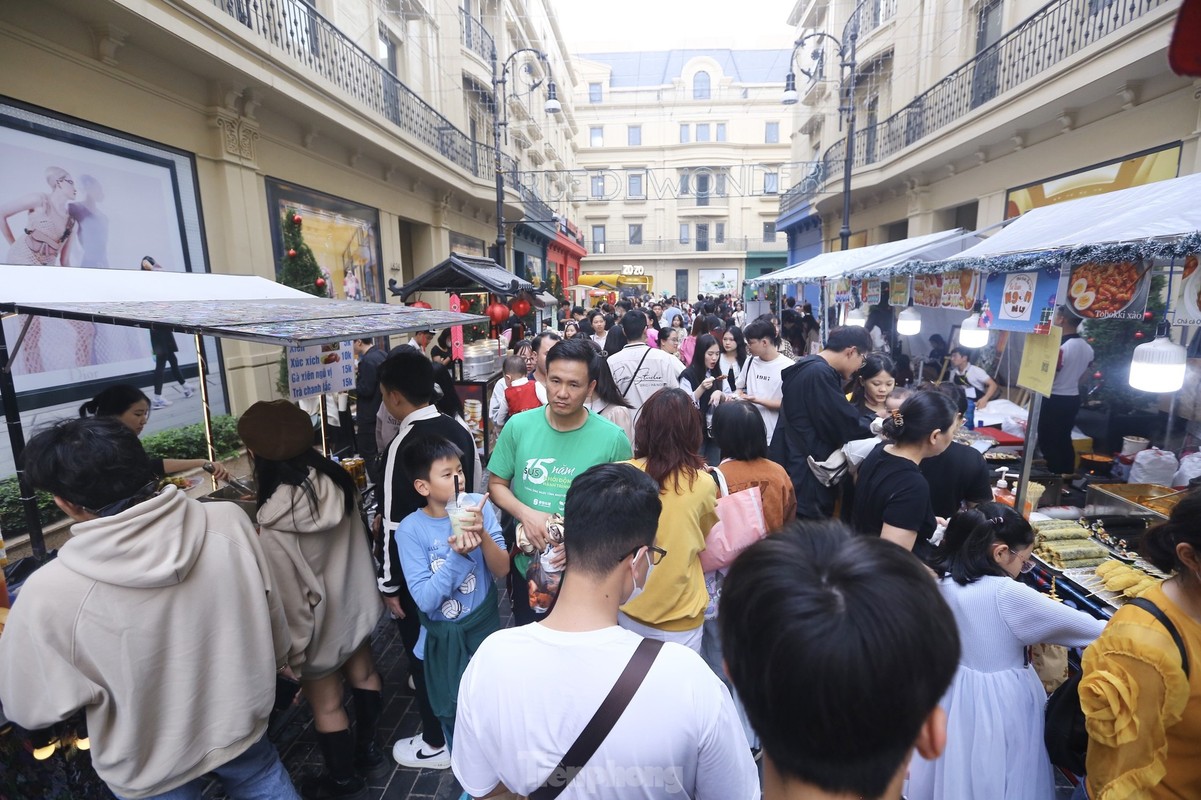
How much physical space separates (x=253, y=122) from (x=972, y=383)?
1052cm

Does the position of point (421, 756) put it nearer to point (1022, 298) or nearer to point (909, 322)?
point (1022, 298)

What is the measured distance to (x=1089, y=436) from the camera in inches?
265

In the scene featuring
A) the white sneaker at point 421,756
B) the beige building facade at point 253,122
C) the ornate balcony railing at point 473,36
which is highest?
the ornate balcony railing at point 473,36

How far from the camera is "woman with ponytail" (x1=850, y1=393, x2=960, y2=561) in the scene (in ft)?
9.30

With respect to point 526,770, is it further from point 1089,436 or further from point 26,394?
point 1089,436

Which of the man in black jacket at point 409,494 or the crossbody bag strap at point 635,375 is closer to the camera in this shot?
the man in black jacket at point 409,494

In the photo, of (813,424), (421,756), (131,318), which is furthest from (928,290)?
(131,318)

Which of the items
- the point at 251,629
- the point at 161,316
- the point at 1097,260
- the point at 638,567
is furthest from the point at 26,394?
the point at 1097,260

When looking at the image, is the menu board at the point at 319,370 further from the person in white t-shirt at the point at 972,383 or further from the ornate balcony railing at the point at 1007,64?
the ornate balcony railing at the point at 1007,64

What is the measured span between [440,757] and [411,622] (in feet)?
2.40

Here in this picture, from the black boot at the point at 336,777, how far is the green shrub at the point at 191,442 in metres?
4.15

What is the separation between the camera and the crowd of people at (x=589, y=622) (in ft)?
3.26

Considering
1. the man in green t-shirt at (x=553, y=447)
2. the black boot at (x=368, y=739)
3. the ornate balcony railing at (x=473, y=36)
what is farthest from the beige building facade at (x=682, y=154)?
the black boot at (x=368, y=739)

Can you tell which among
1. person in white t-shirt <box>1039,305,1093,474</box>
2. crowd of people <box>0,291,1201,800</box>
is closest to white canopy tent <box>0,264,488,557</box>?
crowd of people <box>0,291,1201,800</box>
